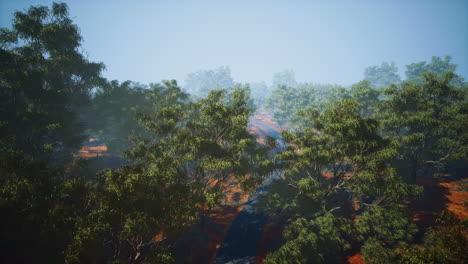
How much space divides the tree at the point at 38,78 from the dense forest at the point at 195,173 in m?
0.16

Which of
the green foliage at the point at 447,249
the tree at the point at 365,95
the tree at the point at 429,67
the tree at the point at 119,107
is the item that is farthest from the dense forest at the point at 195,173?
the tree at the point at 429,67

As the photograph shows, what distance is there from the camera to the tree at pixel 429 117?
22.6 m

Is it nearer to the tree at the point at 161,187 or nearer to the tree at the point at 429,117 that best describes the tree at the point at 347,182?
the tree at the point at 161,187

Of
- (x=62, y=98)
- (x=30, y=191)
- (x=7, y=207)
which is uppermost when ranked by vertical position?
(x=62, y=98)

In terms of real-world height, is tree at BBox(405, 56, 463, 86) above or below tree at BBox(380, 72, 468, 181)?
above

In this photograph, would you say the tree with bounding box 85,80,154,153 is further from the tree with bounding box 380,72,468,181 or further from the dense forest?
the tree with bounding box 380,72,468,181

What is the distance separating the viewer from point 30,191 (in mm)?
10656

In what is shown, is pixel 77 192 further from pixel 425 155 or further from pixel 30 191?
pixel 425 155

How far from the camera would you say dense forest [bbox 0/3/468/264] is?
1091 centimetres

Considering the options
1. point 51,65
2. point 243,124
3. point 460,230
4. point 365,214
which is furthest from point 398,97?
point 51,65

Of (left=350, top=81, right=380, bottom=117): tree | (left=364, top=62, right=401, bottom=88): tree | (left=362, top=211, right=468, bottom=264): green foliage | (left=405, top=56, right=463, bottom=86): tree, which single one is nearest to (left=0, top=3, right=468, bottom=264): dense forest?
(left=362, top=211, right=468, bottom=264): green foliage

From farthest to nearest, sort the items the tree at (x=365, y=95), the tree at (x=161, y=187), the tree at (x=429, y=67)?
the tree at (x=429, y=67) < the tree at (x=365, y=95) < the tree at (x=161, y=187)

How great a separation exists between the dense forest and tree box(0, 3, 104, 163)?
0.16 metres

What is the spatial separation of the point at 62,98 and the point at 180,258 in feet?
83.9
